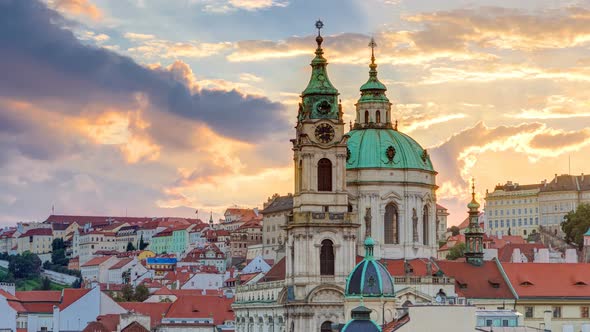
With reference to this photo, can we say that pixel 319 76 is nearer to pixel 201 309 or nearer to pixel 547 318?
pixel 547 318

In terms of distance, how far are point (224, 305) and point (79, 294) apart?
17994mm

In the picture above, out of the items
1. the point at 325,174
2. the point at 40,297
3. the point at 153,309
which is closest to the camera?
the point at 325,174

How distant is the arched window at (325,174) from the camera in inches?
4218

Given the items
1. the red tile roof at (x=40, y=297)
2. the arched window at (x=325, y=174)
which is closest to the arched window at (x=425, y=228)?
the arched window at (x=325, y=174)

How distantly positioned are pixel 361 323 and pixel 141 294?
113788mm

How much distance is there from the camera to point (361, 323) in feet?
258

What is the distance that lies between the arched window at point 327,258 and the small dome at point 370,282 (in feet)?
47.8

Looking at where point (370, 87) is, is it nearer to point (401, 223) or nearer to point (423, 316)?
point (401, 223)

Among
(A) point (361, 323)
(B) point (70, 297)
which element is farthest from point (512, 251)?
(A) point (361, 323)

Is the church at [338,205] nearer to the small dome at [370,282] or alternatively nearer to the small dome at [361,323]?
the small dome at [370,282]

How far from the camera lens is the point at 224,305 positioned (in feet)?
495

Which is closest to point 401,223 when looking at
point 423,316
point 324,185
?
point 324,185

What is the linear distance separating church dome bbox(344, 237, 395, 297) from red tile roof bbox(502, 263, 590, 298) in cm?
2477

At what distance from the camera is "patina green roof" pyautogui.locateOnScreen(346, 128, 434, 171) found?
371 feet
